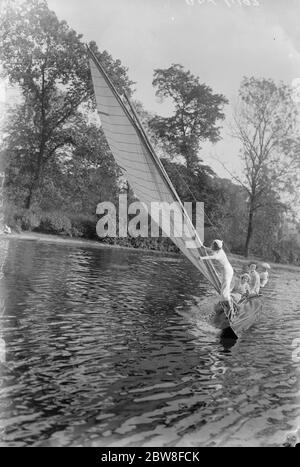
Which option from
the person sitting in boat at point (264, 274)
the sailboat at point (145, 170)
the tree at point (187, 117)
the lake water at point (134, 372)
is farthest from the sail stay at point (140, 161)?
the tree at point (187, 117)

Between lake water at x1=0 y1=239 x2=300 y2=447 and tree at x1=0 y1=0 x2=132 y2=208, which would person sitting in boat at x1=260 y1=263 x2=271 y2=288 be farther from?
tree at x1=0 y1=0 x2=132 y2=208

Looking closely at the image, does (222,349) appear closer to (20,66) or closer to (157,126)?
(20,66)

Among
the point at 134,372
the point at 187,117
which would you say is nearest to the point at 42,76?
the point at 187,117

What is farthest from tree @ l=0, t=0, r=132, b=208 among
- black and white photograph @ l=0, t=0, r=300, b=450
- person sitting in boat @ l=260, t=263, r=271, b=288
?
person sitting in boat @ l=260, t=263, r=271, b=288

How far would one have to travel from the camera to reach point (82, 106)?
43594 millimetres

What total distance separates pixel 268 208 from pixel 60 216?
66.1 ft

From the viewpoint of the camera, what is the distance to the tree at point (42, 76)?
38219 mm

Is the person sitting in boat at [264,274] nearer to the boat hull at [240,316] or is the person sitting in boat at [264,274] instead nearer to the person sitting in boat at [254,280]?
the person sitting in boat at [254,280]

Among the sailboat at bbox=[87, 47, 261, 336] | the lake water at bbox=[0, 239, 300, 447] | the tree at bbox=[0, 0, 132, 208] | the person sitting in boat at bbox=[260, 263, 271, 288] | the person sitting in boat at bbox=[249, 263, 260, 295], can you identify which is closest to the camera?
the lake water at bbox=[0, 239, 300, 447]

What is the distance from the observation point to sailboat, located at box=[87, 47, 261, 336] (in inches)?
504

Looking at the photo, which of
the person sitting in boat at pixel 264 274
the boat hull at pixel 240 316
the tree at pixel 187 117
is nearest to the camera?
the boat hull at pixel 240 316

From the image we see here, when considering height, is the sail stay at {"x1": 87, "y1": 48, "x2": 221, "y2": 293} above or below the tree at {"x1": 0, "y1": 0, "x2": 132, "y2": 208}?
below

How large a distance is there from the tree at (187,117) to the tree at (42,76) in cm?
754

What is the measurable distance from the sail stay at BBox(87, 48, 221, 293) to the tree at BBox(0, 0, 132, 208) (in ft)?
84.7
